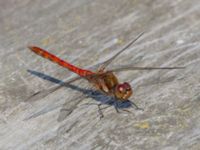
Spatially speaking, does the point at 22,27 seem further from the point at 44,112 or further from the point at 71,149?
the point at 71,149

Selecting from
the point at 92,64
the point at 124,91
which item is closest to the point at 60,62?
the point at 92,64

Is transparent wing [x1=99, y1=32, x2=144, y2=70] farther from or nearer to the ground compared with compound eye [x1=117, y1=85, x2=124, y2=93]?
farther from the ground

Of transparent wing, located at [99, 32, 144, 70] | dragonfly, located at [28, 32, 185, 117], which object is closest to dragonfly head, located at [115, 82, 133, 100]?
dragonfly, located at [28, 32, 185, 117]

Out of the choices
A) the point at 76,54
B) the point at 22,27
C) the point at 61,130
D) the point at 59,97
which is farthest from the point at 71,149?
the point at 22,27

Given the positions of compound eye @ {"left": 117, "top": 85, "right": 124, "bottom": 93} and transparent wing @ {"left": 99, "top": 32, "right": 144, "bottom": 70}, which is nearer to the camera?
compound eye @ {"left": 117, "top": 85, "right": 124, "bottom": 93}

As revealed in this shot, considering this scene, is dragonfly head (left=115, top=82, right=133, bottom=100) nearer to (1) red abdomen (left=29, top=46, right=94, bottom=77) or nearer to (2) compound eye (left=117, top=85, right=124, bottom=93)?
(2) compound eye (left=117, top=85, right=124, bottom=93)

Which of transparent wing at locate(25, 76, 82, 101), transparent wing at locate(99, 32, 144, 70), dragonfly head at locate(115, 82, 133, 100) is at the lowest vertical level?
dragonfly head at locate(115, 82, 133, 100)

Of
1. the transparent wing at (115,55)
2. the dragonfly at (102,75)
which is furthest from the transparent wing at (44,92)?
the transparent wing at (115,55)
